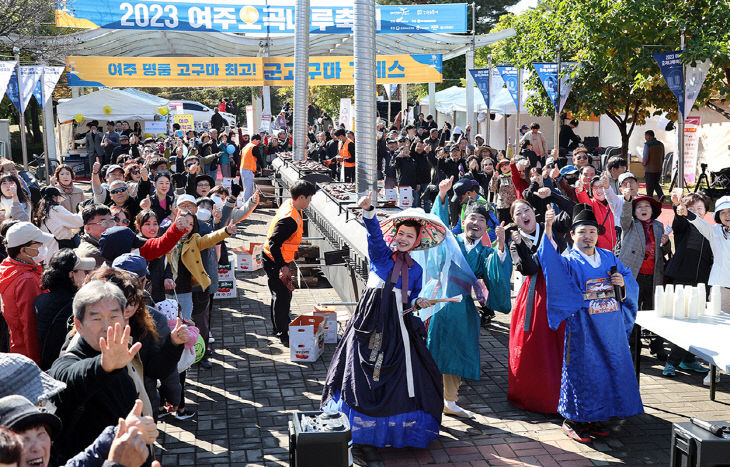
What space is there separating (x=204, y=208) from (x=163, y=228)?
60 cm

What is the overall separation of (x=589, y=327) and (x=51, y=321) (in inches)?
144

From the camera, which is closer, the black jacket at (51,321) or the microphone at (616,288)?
the black jacket at (51,321)

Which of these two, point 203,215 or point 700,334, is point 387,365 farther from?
point 203,215

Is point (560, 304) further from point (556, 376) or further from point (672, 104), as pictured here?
point (672, 104)

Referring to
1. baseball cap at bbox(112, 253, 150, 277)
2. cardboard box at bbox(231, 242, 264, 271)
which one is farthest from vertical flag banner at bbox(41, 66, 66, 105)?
baseball cap at bbox(112, 253, 150, 277)

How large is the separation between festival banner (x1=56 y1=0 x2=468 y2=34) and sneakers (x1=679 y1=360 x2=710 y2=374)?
24.1m

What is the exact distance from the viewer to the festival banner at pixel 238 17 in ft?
94.0

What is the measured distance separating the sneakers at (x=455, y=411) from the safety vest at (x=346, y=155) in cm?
1248

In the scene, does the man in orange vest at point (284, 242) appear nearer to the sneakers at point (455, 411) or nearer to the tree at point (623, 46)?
the sneakers at point (455, 411)

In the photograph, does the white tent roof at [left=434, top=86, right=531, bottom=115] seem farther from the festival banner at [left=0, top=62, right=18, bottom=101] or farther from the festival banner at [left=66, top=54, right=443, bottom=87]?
the festival banner at [left=0, top=62, right=18, bottom=101]

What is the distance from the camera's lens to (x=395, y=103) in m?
46.7

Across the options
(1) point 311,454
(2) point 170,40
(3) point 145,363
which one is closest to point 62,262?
(3) point 145,363

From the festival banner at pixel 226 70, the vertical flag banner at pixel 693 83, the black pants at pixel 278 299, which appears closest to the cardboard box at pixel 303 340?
the black pants at pixel 278 299

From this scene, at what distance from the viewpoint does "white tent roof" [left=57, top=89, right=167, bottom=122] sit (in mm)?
26203
